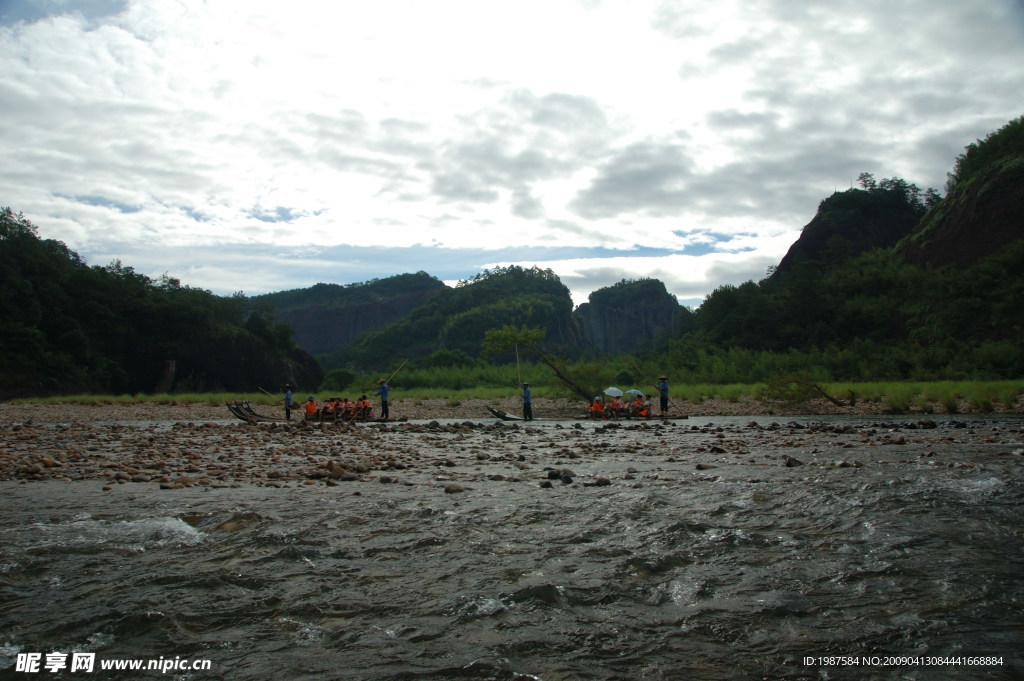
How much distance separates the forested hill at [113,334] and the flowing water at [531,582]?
44.3 m

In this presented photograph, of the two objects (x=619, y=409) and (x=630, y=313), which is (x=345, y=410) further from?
(x=630, y=313)

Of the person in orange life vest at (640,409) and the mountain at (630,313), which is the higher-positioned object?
the mountain at (630,313)

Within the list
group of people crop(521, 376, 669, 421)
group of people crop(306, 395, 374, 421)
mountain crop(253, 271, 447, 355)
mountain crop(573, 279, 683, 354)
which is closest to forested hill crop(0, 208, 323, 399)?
group of people crop(306, 395, 374, 421)

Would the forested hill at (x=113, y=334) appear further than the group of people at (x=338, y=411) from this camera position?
Yes

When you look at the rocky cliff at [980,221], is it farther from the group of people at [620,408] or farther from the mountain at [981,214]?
the group of people at [620,408]

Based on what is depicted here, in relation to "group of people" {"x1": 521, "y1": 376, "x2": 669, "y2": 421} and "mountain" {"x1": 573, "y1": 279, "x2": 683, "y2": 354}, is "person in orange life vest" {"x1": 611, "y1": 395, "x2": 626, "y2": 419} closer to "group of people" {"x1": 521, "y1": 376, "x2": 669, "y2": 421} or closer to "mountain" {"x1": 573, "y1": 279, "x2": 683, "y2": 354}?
"group of people" {"x1": 521, "y1": 376, "x2": 669, "y2": 421}

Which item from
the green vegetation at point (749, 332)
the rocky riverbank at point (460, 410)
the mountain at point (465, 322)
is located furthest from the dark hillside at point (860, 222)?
the rocky riverbank at point (460, 410)

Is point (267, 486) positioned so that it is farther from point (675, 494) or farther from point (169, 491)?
point (675, 494)

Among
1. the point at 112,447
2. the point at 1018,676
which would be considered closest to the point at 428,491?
the point at 1018,676

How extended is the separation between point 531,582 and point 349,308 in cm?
14796

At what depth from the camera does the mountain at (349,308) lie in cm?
14550

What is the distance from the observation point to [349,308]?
14738cm

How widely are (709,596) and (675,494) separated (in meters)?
3.13

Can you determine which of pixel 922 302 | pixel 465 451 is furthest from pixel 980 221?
pixel 465 451
